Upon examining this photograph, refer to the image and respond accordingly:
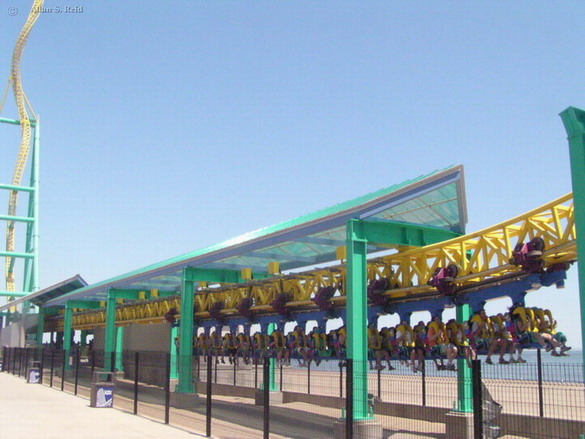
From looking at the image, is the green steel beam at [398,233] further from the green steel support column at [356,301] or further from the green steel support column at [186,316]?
the green steel support column at [186,316]

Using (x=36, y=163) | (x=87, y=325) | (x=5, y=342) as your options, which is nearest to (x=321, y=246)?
(x=87, y=325)

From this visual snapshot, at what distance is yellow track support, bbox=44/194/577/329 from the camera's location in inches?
555

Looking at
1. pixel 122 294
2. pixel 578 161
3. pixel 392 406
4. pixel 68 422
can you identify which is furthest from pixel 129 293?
pixel 578 161

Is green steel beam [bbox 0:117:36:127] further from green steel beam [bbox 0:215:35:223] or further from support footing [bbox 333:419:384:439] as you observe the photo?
support footing [bbox 333:419:384:439]

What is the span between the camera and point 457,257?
17844 mm

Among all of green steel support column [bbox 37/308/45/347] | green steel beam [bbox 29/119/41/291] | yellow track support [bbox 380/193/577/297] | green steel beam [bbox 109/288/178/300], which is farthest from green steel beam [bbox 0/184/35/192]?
yellow track support [bbox 380/193/577/297]

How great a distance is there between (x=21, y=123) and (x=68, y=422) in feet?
216

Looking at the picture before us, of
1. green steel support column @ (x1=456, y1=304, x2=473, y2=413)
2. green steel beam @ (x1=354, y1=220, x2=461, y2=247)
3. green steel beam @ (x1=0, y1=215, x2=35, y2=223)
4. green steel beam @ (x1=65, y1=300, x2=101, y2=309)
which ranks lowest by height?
green steel support column @ (x1=456, y1=304, x2=473, y2=413)

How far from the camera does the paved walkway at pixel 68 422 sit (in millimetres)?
17547

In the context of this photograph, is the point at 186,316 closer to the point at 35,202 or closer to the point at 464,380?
the point at 464,380

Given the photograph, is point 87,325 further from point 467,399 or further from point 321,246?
point 467,399

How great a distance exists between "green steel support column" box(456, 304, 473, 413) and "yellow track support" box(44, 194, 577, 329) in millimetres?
1355

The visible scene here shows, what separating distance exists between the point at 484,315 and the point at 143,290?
81.2 feet

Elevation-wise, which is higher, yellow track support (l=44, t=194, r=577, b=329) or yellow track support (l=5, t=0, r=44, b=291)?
yellow track support (l=5, t=0, r=44, b=291)
